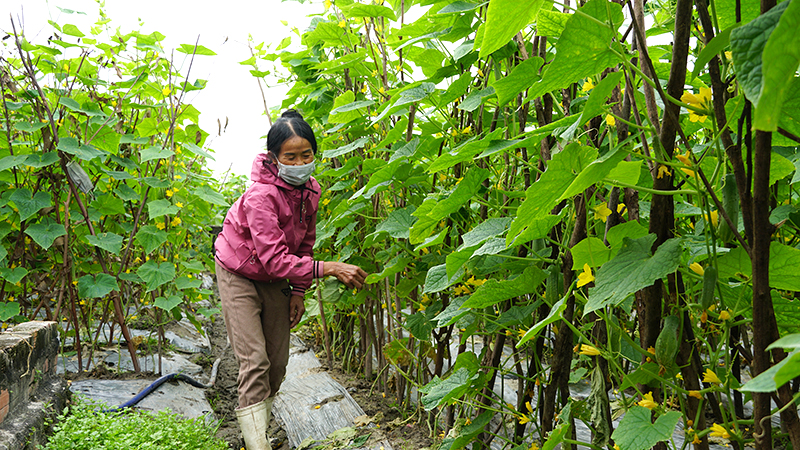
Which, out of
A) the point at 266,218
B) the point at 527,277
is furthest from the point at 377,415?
the point at 527,277

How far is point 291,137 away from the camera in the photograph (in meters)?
2.50

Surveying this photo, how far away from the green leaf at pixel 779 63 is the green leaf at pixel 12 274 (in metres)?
3.25

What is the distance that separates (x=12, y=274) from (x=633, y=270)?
10.1 feet

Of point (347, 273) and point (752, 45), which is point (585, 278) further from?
point (347, 273)

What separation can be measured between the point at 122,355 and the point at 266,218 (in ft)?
6.09

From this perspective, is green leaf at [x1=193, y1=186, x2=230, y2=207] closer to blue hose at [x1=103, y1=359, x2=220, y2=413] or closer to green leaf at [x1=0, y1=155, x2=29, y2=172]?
green leaf at [x1=0, y1=155, x2=29, y2=172]

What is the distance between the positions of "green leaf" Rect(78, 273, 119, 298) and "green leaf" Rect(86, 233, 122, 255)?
0.56 ft

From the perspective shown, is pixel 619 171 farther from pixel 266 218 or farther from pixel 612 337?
pixel 266 218

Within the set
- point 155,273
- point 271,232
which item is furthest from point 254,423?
point 155,273

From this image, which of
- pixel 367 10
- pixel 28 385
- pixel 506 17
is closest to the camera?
pixel 506 17

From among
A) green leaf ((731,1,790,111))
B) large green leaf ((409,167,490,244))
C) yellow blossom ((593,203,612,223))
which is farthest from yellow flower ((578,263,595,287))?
green leaf ((731,1,790,111))

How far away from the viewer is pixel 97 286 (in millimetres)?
2943

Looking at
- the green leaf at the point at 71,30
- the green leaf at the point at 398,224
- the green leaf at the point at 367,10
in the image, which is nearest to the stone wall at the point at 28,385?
the green leaf at the point at 398,224

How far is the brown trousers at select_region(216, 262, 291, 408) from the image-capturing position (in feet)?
8.39
